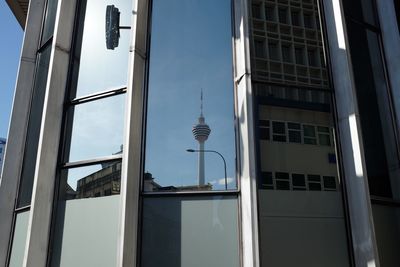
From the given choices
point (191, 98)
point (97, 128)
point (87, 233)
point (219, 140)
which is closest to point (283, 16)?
point (191, 98)

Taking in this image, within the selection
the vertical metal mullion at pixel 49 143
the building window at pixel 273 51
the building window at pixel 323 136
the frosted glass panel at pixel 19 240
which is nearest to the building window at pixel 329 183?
the building window at pixel 323 136

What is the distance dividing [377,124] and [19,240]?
6.98 m

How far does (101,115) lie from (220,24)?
2688 mm

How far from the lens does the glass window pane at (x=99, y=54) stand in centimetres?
755

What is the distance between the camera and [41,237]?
6.80m

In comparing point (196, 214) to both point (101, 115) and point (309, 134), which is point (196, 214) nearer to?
point (309, 134)

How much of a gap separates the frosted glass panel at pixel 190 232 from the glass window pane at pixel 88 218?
2.06ft

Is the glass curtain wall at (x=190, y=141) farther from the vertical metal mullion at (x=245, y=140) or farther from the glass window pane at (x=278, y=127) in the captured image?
the glass window pane at (x=278, y=127)

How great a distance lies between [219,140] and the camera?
6.37m

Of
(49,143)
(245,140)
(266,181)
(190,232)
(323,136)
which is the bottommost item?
(190,232)

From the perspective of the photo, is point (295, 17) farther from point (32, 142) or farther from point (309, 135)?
point (32, 142)

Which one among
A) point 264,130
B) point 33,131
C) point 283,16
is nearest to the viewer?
point 264,130

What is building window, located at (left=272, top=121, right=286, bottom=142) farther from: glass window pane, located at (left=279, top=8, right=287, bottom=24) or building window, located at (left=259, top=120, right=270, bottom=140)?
glass window pane, located at (left=279, top=8, right=287, bottom=24)

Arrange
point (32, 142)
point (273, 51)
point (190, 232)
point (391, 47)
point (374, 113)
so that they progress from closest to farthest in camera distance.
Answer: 1. point (190, 232)
2. point (273, 51)
3. point (374, 113)
4. point (391, 47)
5. point (32, 142)
